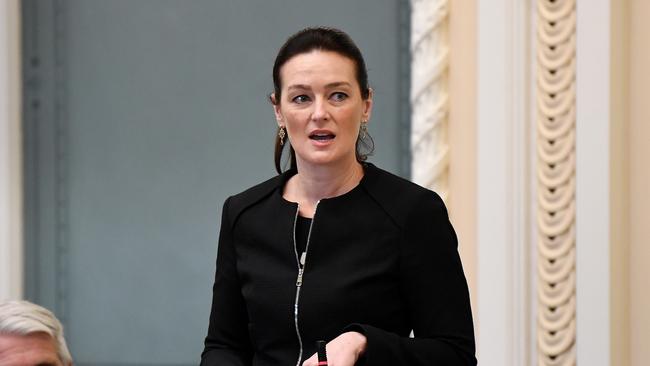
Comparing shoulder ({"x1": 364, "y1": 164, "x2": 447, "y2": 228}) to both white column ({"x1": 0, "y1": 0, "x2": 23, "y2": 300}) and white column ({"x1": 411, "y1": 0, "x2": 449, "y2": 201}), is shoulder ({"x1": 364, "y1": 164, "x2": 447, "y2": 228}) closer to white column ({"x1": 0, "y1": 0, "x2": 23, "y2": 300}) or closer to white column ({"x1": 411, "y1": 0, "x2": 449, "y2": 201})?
white column ({"x1": 411, "y1": 0, "x2": 449, "y2": 201})

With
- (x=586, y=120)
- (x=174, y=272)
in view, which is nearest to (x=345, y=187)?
(x=586, y=120)

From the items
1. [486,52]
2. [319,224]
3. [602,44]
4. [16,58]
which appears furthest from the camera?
[16,58]

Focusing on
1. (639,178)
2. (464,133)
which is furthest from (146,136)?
(639,178)

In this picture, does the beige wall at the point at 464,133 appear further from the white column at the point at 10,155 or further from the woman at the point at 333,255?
the white column at the point at 10,155

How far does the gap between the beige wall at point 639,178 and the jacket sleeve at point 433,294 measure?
124cm

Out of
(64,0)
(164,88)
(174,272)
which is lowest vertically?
(174,272)

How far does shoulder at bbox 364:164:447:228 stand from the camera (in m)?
2.32

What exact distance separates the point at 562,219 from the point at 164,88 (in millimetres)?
1513

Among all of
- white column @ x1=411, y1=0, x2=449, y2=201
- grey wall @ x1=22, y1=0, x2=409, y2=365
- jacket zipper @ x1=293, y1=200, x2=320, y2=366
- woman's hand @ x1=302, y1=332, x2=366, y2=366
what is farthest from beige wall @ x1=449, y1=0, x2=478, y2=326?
woman's hand @ x1=302, y1=332, x2=366, y2=366

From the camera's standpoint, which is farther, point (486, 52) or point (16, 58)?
point (16, 58)

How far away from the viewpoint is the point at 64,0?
170 inches

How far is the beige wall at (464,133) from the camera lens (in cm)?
378

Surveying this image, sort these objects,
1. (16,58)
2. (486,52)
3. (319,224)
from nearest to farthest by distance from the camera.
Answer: (319,224) → (486,52) → (16,58)

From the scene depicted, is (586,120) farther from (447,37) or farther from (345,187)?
(345,187)
